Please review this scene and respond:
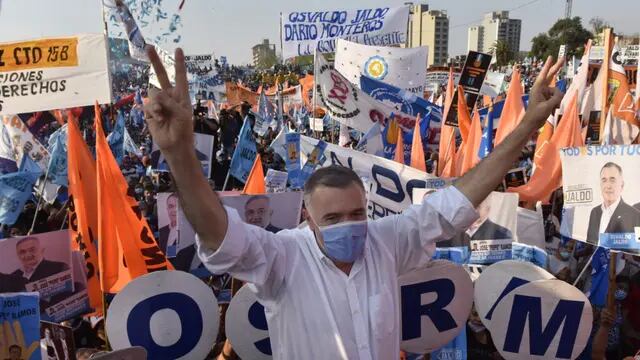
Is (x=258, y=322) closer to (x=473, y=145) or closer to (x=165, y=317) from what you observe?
(x=165, y=317)

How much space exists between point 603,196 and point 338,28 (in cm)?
873

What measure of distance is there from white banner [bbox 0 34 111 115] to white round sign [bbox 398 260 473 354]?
375cm

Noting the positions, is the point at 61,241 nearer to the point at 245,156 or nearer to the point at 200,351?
the point at 200,351

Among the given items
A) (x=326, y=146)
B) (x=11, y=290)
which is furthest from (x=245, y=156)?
(x=11, y=290)

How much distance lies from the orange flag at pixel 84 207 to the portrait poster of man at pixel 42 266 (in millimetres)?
307

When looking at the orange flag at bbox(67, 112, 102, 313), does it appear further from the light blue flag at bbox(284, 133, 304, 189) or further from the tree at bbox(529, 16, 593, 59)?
the tree at bbox(529, 16, 593, 59)

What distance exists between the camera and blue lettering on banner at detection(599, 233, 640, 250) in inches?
133

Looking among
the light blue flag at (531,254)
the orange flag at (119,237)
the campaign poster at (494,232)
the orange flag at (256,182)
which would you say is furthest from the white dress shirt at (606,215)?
the orange flag at (119,237)

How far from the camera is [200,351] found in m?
2.96

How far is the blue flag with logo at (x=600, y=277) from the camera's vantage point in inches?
138

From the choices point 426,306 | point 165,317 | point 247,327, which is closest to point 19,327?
point 165,317

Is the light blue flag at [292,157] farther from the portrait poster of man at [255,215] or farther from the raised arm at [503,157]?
the raised arm at [503,157]

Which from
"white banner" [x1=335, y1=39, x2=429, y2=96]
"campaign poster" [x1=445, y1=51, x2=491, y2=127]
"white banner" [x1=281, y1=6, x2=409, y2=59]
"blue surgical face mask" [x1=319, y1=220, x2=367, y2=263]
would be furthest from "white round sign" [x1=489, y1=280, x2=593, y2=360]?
"white banner" [x1=281, y1=6, x2=409, y2=59]

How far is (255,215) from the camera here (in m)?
4.22
